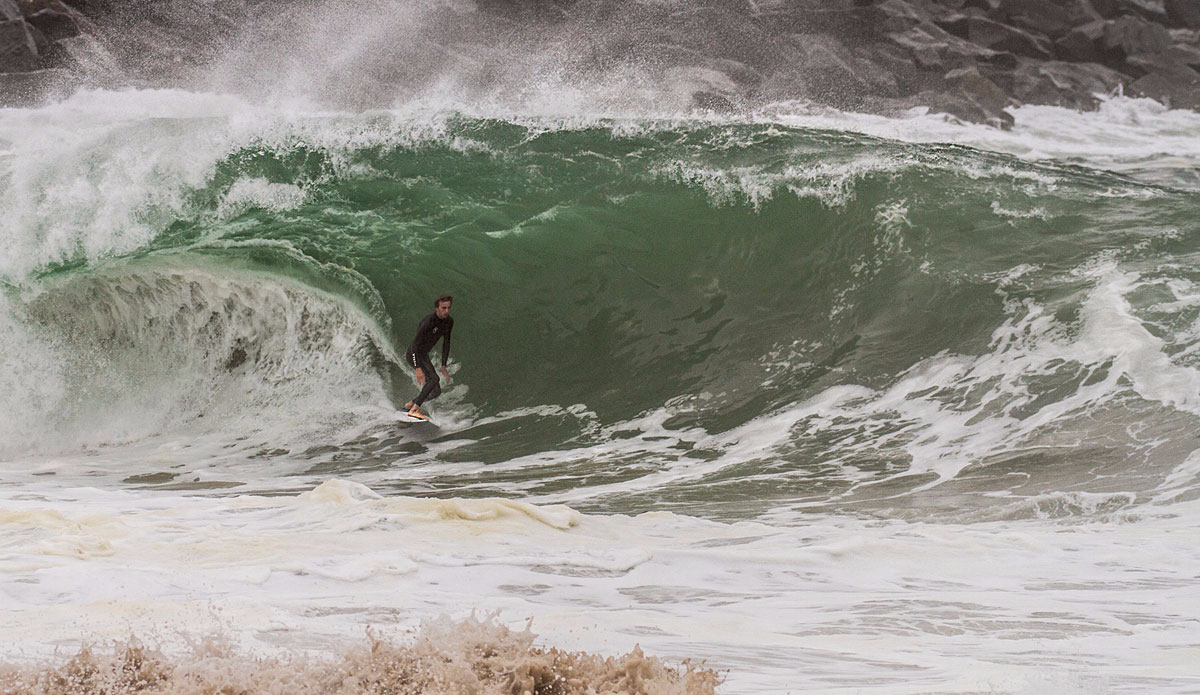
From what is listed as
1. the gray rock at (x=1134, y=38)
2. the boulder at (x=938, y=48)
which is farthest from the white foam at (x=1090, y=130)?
the gray rock at (x=1134, y=38)

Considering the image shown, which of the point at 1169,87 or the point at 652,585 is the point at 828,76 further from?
the point at 652,585

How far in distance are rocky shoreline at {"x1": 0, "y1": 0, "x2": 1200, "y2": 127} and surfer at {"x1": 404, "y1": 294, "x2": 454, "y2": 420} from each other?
15.8 m

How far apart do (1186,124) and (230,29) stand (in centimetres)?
2246

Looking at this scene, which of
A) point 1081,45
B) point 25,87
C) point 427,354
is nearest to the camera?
point 427,354

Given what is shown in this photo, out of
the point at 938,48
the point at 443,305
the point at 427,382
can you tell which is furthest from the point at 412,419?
the point at 938,48

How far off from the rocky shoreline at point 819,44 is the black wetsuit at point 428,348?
15.7 m

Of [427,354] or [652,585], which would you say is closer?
[652,585]

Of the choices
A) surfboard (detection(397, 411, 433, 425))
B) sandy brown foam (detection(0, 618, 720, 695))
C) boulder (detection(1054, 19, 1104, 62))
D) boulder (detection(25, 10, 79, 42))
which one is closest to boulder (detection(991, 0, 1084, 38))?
boulder (detection(1054, 19, 1104, 62))

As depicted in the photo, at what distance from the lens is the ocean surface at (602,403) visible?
3195 mm

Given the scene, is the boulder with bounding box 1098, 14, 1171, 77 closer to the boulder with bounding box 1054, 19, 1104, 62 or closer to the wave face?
the boulder with bounding box 1054, 19, 1104, 62

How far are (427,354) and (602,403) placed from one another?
4.50 feet

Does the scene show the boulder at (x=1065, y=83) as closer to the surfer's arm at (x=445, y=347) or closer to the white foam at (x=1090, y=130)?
the white foam at (x=1090, y=130)

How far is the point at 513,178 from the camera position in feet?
29.3

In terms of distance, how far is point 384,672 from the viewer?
7.85ft
